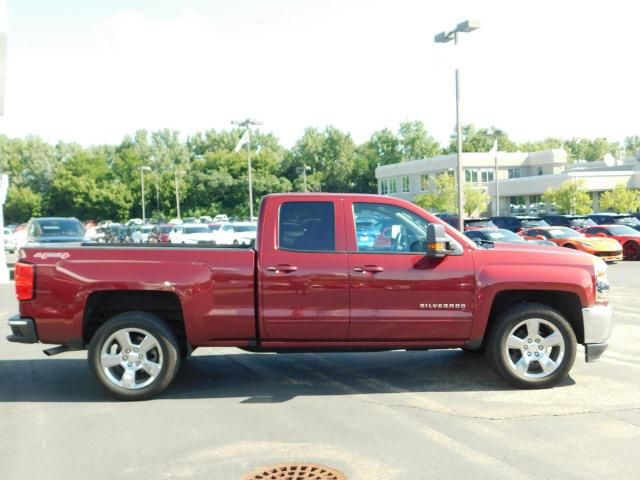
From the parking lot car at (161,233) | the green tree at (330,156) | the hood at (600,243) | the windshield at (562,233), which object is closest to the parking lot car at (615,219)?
the windshield at (562,233)

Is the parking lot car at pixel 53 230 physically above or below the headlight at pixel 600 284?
above

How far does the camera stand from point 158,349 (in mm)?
6352

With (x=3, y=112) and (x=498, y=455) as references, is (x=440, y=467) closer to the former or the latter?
(x=498, y=455)

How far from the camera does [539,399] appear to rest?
6.22 metres

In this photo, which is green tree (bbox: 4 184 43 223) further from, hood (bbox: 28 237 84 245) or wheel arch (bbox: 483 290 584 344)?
wheel arch (bbox: 483 290 584 344)

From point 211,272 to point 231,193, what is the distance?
Answer: 85278 millimetres

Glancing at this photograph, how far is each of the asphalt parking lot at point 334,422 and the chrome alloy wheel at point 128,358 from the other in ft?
0.73

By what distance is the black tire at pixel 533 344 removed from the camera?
6496mm

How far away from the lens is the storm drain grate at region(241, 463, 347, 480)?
449 centimetres

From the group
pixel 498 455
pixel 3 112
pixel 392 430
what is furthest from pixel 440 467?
pixel 3 112

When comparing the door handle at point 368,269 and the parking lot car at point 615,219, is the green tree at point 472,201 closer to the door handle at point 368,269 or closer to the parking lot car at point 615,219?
the parking lot car at point 615,219

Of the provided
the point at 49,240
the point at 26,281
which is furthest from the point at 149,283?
the point at 49,240

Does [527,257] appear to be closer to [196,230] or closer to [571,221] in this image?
[196,230]

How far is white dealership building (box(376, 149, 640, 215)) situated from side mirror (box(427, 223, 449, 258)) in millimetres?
59097
